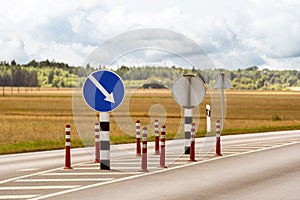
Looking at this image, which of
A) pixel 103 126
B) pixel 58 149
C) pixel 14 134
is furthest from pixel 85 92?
pixel 14 134

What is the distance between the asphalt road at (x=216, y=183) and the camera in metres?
12.2

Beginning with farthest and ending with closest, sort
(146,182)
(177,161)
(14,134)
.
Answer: (14,134), (177,161), (146,182)

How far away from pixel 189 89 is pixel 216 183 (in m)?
8.16

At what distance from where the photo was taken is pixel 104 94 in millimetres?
16281

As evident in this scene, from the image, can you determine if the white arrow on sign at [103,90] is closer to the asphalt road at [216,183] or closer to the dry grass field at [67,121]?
the asphalt road at [216,183]

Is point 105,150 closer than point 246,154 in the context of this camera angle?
A: Yes

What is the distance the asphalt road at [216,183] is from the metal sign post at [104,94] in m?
1.64

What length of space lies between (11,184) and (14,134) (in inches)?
805

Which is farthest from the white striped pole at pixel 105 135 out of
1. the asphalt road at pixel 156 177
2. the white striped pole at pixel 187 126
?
the white striped pole at pixel 187 126

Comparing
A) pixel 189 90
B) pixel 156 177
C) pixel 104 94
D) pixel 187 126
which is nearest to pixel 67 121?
pixel 189 90

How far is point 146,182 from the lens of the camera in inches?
556

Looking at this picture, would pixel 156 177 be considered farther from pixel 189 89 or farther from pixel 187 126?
pixel 189 89

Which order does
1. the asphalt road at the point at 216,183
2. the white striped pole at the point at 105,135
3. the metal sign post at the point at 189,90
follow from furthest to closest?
the metal sign post at the point at 189,90, the white striped pole at the point at 105,135, the asphalt road at the point at 216,183

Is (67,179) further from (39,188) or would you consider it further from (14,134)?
(14,134)
